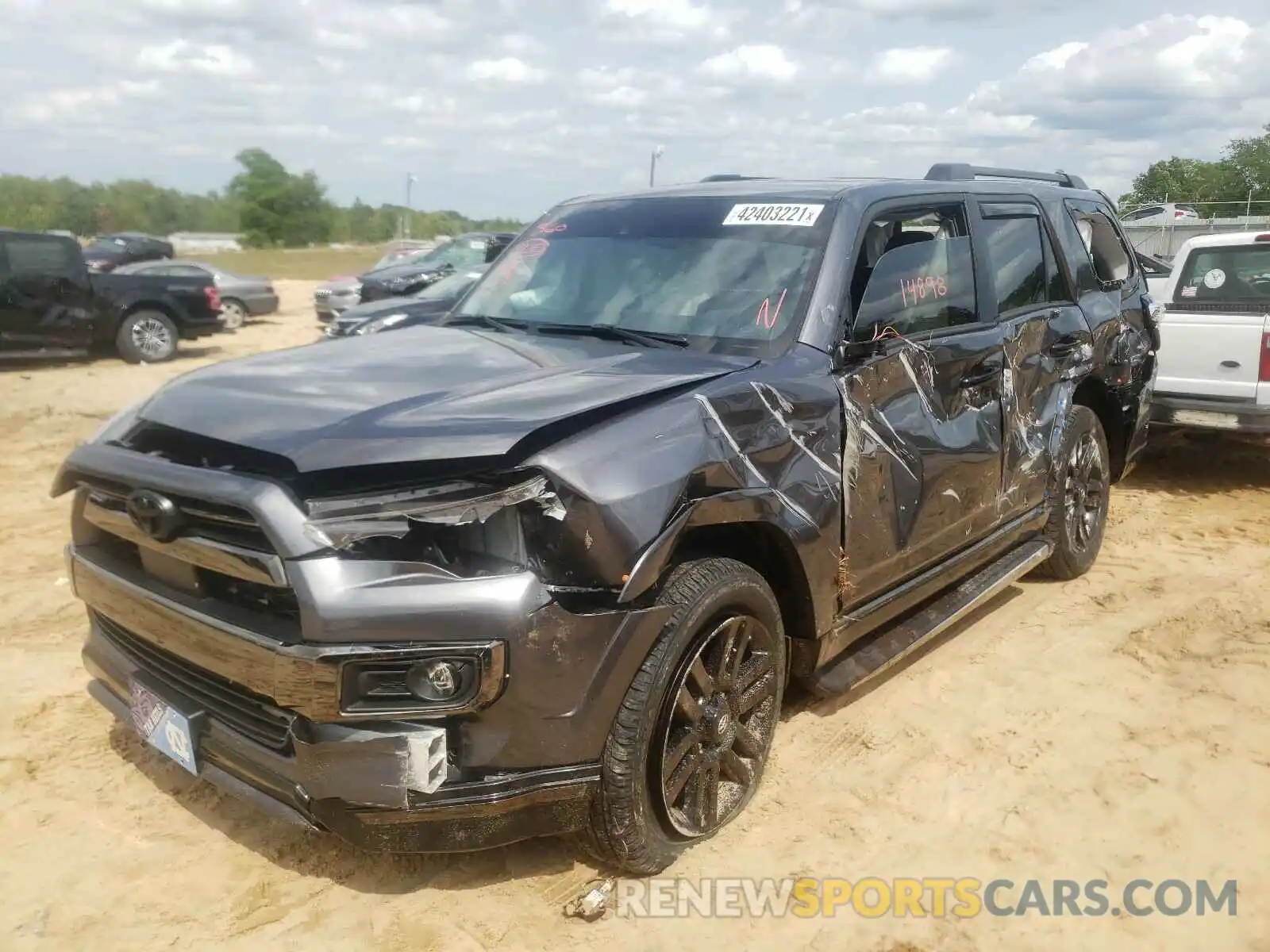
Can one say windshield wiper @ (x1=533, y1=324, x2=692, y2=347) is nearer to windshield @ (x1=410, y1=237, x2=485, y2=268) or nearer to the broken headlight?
the broken headlight

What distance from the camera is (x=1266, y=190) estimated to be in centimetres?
4325

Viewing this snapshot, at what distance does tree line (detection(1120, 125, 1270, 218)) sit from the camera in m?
46.2

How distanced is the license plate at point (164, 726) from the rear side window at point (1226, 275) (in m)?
7.73

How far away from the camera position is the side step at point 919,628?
353 centimetres

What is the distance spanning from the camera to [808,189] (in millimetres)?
3875

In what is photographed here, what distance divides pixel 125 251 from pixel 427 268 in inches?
515

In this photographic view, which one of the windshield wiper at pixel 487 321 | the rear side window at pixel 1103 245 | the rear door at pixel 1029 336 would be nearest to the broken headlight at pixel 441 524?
the windshield wiper at pixel 487 321

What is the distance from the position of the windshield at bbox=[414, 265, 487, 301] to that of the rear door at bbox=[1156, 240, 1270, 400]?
6844mm

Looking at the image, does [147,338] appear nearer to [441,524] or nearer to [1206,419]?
[1206,419]

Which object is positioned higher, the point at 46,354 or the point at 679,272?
the point at 679,272

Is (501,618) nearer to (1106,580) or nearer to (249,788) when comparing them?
(249,788)

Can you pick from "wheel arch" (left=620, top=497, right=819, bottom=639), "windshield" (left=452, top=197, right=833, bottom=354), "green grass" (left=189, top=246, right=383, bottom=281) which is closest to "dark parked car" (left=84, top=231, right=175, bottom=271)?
"green grass" (left=189, top=246, right=383, bottom=281)

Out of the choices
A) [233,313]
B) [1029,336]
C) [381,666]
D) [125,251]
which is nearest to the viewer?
[381,666]

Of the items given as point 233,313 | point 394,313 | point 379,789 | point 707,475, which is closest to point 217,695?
point 379,789
